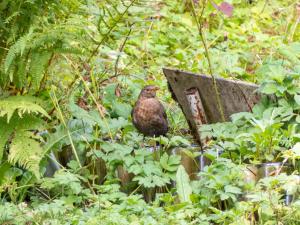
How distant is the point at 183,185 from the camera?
4559mm

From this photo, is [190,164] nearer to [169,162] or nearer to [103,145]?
[169,162]

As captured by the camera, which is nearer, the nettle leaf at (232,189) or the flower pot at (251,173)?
the nettle leaf at (232,189)

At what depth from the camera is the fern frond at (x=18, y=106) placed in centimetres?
437

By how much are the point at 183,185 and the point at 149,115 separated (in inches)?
32.2

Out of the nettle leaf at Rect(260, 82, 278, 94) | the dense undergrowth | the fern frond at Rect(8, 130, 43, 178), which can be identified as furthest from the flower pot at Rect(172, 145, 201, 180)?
the fern frond at Rect(8, 130, 43, 178)

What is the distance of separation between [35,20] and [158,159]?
1148 millimetres

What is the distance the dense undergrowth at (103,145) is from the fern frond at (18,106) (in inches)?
0.4

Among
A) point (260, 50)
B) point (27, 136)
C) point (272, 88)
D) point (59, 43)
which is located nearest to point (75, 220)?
point (27, 136)

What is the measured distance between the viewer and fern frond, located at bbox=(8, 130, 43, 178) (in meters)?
4.45

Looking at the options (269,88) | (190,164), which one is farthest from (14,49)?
(269,88)

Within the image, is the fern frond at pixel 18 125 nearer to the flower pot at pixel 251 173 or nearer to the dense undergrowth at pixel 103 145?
the dense undergrowth at pixel 103 145

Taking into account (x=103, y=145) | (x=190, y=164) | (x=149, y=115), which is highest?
(x=149, y=115)

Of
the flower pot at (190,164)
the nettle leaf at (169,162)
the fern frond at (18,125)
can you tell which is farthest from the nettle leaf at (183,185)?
the fern frond at (18,125)

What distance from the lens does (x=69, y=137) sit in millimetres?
4797
